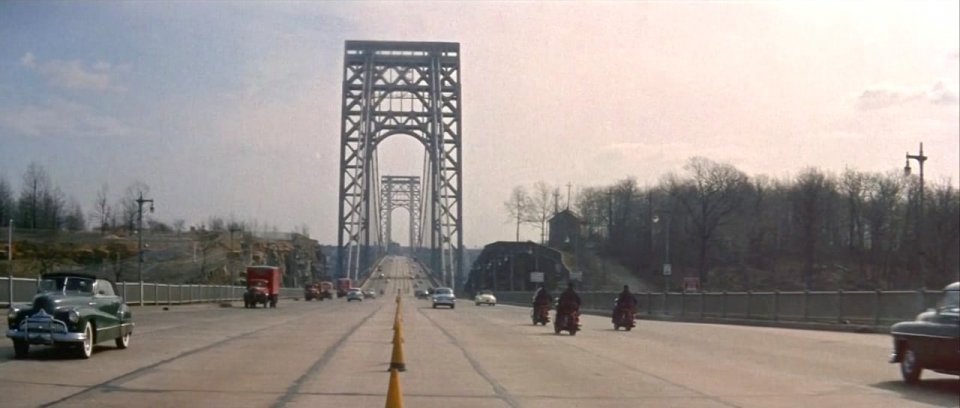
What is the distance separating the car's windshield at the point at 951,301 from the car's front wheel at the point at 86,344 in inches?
558

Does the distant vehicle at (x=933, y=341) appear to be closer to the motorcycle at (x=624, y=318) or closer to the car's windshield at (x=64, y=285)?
the car's windshield at (x=64, y=285)

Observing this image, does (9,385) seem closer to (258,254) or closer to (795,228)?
(795,228)

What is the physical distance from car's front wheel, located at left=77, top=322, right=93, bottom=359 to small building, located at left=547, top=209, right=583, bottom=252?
284 ft

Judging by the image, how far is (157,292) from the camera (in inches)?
2447

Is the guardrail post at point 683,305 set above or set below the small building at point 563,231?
below

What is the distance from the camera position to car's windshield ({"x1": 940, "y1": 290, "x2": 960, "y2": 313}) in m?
16.4

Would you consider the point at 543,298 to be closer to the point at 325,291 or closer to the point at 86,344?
the point at 86,344

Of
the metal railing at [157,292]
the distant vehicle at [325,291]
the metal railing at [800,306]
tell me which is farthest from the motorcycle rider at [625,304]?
the distant vehicle at [325,291]

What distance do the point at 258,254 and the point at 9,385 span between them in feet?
349

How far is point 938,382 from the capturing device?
17.6m

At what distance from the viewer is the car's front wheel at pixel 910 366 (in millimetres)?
16812

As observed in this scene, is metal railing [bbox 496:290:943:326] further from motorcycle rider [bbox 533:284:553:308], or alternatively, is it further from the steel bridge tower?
the steel bridge tower

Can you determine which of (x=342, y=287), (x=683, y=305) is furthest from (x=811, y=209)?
(x=342, y=287)

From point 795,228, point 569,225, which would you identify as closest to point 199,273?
point 569,225
